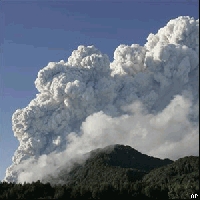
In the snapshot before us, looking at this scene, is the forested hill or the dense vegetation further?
the forested hill

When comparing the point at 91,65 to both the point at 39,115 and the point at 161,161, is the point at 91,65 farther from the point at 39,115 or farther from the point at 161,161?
the point at 161,161

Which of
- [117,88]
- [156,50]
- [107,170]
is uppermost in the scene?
[156,50]

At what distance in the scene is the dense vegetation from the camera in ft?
233

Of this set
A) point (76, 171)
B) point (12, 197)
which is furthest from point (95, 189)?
point (76, 171)

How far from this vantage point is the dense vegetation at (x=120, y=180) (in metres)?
70.9

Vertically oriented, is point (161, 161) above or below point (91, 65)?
below

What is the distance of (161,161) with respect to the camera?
160m

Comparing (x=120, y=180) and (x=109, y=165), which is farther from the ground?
(x=109, y=165)

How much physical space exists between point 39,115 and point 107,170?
31.2 meters

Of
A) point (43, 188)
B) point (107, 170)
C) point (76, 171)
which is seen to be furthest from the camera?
point (76, 171)

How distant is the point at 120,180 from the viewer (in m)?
111

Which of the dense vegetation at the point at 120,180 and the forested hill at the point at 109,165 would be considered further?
the forested hill at the point at 109,165

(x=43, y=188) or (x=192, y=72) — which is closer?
(x=43, y=188)

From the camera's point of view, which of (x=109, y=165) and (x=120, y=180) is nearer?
(x=120, y=180)
